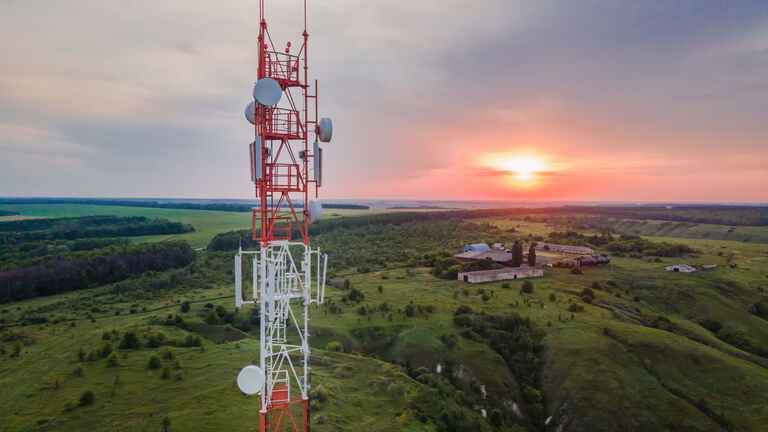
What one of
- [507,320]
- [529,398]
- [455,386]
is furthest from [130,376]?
[507,320]

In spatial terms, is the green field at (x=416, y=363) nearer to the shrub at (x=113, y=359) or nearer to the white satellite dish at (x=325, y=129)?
the shrub at (x=113, y=359)

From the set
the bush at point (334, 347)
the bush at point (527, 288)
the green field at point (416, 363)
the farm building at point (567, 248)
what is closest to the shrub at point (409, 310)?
the green field at point (416, 363)

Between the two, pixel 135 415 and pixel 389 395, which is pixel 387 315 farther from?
pixel 135 415

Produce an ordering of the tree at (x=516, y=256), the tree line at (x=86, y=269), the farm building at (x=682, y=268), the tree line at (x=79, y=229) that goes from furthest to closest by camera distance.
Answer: the tree line at (x=79, y=229), the farm building at (x=682, y=268), the tree at (x=516, y=256), the tree line at (x=86, y=269)

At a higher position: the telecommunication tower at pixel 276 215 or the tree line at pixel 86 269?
the telecommunication tower at pixel 276 215

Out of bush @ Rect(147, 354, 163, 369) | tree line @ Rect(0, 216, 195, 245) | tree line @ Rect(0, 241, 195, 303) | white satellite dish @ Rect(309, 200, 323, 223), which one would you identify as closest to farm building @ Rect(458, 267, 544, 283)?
bush @ Rect(147, 354, 163, 369)

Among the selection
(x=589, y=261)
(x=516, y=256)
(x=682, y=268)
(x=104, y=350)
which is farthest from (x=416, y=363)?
(x=682, y=268)
